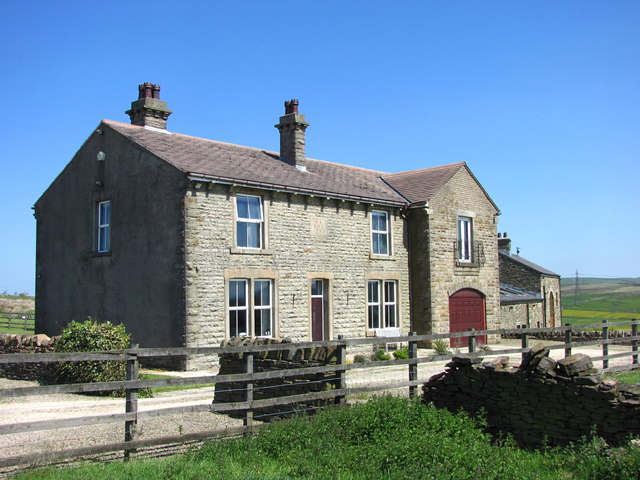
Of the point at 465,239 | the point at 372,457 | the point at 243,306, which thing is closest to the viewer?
the point at 372,457

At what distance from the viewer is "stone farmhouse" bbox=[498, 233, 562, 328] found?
110 feet

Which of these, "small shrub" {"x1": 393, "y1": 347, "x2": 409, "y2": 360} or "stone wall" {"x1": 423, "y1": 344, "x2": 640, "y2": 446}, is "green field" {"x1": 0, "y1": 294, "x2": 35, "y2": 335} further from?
"stone wall" {"x1": 423, "y1": 344, "x2": 640, "y2": 446}

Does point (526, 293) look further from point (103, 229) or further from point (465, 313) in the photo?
point (103, 229)

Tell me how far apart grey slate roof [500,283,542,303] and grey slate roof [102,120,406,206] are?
1081cm

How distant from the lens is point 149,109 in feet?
72.8

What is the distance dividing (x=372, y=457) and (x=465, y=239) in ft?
64.9

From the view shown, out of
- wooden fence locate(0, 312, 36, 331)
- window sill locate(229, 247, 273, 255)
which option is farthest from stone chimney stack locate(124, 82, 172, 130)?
wooden fence locate(0, 312, 36, 331)

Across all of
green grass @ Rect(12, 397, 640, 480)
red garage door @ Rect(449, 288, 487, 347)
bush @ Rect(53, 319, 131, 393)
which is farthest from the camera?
red garage door @ Rect(449, 288, 487, 347)

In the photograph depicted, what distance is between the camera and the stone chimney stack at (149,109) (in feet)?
72.6

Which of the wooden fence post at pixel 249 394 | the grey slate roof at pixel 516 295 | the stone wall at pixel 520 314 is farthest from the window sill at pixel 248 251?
the grey slate roof at pixel 516 295

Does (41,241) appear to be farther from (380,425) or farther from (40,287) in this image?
(380,425)

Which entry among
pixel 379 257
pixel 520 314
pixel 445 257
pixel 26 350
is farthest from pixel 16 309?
pixel 445 257

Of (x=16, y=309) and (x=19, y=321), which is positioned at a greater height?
(x=16, y=309)

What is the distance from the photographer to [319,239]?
21.8m
